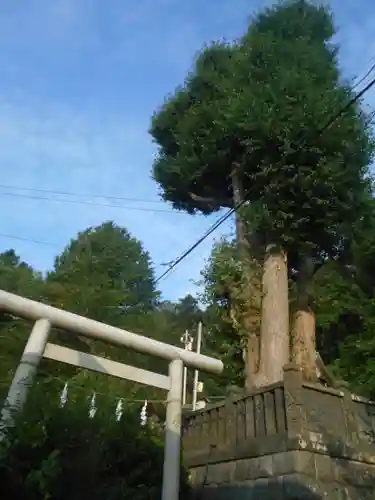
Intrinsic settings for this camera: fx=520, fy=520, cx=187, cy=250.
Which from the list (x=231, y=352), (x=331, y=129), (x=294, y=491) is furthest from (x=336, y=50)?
(x=294, y=491)

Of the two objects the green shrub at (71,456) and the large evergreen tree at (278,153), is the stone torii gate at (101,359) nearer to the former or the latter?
the green shrub at (71,456)

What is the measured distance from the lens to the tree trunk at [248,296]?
897cm

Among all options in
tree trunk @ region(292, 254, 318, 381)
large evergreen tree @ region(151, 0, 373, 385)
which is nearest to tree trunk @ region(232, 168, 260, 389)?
→ large evergreen tree @ region(151, 0, 373, 385)

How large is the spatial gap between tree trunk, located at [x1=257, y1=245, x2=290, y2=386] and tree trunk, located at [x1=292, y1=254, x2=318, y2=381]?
0.76 m

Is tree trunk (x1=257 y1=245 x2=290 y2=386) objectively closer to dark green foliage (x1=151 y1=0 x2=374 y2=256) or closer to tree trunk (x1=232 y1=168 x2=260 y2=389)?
tree trunk (x1=232 y1=168 x2=260 y2=389)

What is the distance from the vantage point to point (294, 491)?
559 cm

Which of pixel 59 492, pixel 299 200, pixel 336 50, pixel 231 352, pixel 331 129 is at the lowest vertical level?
pixel 59 492

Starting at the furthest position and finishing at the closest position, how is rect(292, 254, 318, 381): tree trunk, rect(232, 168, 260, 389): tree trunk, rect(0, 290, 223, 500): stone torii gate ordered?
1. rect(292, 254, 318, 381): tree trunk
2. rect(232, 168, 260, 389): tree trunk
3. rect(0, 290, 223, 500): stone torii gate

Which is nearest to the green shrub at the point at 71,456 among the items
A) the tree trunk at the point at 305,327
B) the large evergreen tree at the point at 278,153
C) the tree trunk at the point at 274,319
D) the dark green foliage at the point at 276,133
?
the tree trunk at the point at 274,319

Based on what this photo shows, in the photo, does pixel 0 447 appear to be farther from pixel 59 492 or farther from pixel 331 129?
pixel 331 129

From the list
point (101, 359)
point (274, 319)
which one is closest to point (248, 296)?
point (274, 319)

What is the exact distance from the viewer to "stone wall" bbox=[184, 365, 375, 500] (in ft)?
19.0

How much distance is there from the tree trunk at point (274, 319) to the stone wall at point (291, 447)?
4.53 feet

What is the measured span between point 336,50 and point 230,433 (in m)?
8.87
